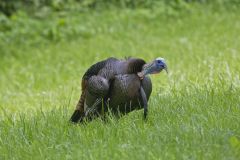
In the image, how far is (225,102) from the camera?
5.61m

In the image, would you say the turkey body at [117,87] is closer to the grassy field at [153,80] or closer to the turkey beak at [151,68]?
the turkey beak at [151,68]

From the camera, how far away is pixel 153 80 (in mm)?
8648

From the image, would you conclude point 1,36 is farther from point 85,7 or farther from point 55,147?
point 55,147

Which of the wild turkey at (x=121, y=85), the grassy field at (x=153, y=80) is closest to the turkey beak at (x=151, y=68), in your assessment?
the wild turkey at (x=121, y=85)

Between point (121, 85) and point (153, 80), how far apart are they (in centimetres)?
338

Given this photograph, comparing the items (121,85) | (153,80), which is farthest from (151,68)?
(153,80)

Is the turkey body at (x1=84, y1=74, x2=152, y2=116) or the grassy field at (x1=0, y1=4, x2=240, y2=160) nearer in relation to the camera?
the grassy field at (x1=0, y1=4, x2=240, y2=160)

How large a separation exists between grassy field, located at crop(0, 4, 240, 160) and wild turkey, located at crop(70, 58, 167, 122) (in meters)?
0.15

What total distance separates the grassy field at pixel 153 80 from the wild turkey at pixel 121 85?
0.49 feet

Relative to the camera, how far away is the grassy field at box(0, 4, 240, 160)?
15.7 ft

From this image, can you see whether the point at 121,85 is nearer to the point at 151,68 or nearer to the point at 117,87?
the point at 117,87

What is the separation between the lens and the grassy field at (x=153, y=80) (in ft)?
15.7

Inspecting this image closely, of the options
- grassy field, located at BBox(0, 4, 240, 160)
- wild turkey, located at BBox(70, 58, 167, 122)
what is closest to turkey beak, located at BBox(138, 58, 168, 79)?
wild turkey, located at BBox(70, 58, 167, 122)

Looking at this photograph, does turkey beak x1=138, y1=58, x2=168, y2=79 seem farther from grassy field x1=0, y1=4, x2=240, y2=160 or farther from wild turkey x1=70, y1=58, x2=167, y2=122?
grassy field x1=0, y1=4, x2=240, y2=160
